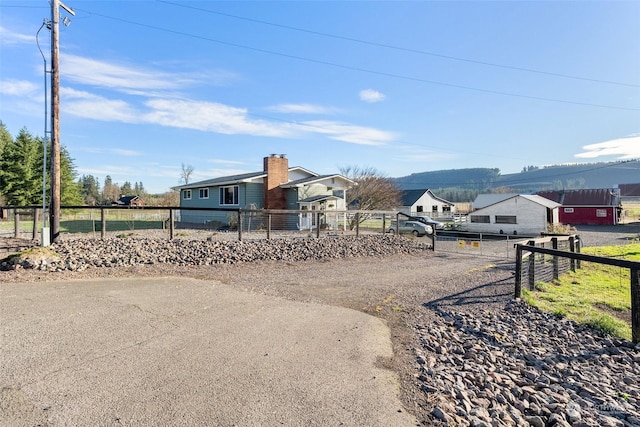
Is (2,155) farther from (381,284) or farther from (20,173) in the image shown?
(381,284)

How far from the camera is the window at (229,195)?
2544 centimetres

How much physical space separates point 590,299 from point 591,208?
45.8m

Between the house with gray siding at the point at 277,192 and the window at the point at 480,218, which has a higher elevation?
the house with gray siding at the point at 277,192

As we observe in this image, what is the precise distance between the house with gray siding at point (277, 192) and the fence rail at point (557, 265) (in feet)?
50.1

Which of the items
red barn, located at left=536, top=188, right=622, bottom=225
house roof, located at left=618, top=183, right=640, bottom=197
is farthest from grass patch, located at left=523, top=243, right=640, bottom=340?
house roof, located at left=618, top=183, right=640, bottom=197

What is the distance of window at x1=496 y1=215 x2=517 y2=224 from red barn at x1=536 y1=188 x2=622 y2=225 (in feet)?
58.1

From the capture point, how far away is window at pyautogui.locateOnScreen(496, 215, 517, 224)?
109 feet

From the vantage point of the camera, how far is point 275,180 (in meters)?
25.2

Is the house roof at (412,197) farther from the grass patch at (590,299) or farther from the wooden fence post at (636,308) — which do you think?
the wooden fence post at (636,308)

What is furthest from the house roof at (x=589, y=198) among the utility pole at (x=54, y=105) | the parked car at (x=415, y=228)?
the utility pole at (x=54, y=105)

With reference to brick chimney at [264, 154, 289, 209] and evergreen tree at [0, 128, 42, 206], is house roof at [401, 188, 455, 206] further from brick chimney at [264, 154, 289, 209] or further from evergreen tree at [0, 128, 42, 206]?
evergreen tree at [0, 128, 42, 206]

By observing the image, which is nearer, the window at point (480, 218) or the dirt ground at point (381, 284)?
the dirt ground at point (381, 284)

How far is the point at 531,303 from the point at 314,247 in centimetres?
688

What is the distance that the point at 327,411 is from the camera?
9.43 feet
